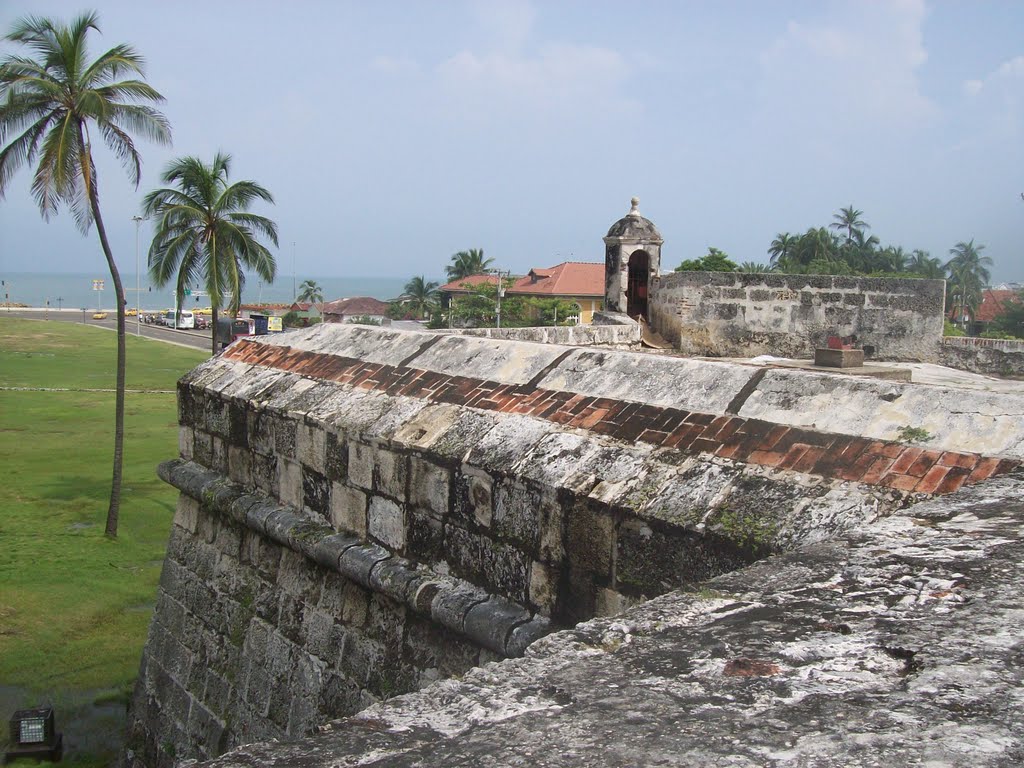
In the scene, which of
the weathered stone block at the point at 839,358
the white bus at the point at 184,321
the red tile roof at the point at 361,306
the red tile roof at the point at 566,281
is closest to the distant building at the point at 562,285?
the red tile roof at the point at 566,281

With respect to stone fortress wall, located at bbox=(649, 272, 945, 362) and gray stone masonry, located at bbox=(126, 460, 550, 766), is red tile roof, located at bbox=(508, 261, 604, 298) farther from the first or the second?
gray stone masonry, located at bbox=(126, 460, 550, 766)

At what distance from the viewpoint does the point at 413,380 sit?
5074mm

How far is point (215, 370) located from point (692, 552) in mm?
4359

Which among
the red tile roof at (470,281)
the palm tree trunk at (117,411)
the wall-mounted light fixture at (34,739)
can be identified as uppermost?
the red tile roof at (470,281)

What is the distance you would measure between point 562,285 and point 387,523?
52.8 m

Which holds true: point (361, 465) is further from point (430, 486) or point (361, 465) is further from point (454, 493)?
point (454, 493)

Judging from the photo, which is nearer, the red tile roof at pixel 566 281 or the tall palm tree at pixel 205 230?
the tall palm tree at pixel 205 230

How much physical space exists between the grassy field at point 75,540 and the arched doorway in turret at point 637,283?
7188 millimetres

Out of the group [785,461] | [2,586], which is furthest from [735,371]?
[2,586]

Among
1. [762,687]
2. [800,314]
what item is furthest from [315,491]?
[800,314]

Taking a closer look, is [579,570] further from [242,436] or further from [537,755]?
[242,436]

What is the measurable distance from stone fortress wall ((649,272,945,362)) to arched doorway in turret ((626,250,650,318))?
1.30 metres

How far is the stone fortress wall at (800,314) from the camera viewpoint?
30.0 ft

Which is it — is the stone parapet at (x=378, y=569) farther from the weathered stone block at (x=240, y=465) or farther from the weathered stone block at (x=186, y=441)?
the weathered stone block at (x=186, y=441)
